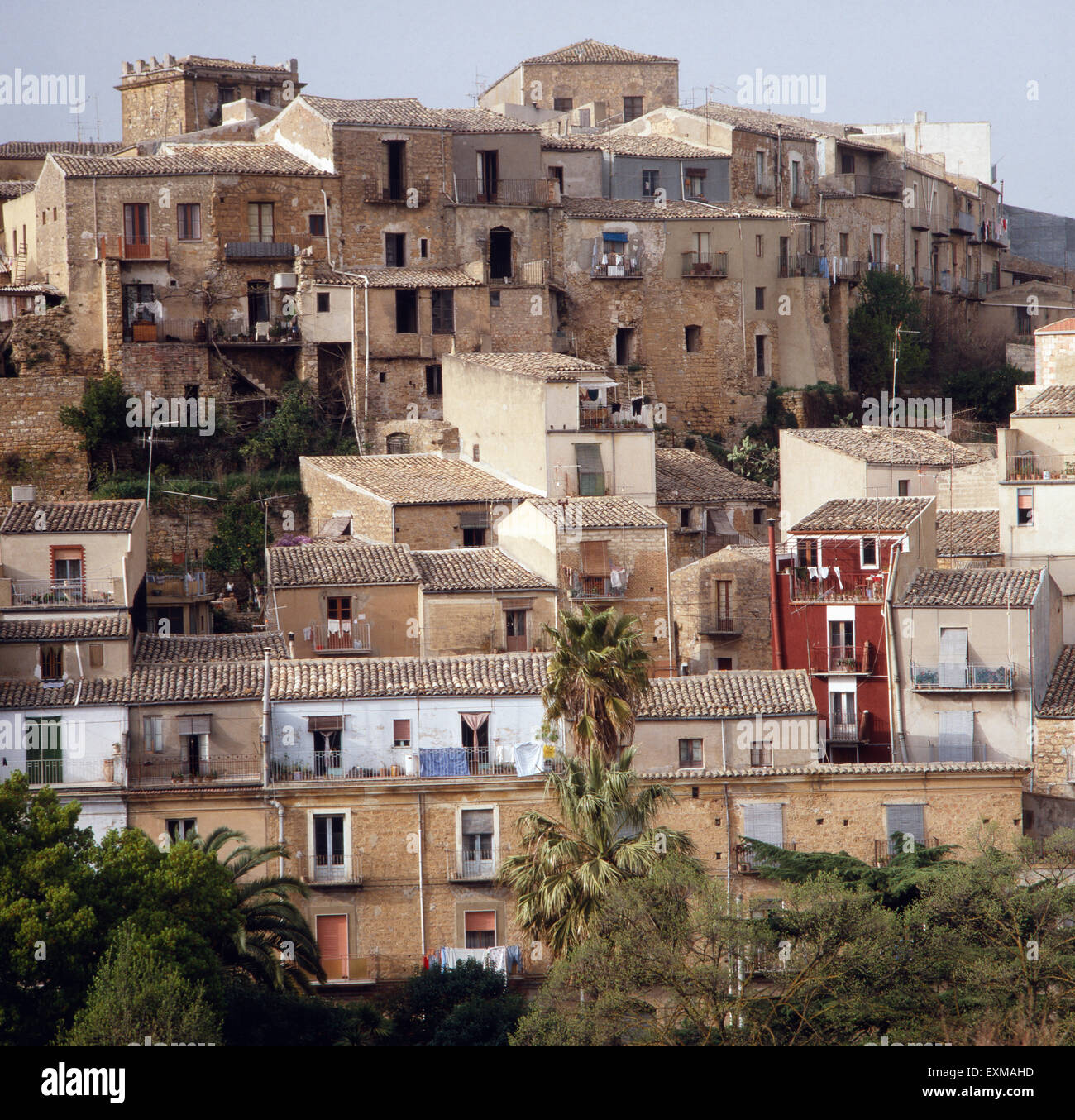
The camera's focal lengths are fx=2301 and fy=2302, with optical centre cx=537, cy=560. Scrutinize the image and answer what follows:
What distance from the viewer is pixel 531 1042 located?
1345 inches

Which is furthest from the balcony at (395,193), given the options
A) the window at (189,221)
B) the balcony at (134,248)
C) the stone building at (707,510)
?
the stone building at (707,510)

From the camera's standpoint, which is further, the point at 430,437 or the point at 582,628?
the point at 430,437

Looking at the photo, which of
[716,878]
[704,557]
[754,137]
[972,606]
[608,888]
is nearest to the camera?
[608,888]

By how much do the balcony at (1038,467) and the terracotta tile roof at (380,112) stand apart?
20.6m

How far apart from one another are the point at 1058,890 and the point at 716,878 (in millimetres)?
7104

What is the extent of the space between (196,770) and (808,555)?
14.0m

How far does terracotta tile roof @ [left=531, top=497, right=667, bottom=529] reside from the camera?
50.2 metres

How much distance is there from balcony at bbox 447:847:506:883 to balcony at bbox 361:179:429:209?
2587 cm

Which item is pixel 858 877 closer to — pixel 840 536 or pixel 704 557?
pixel 840 536

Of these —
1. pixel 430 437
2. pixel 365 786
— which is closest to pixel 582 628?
pixel 365 786

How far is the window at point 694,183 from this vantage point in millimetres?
69438

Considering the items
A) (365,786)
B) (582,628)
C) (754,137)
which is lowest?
(365,786)

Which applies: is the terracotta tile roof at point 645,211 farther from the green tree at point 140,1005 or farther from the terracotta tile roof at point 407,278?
the green tree at point 140,1005

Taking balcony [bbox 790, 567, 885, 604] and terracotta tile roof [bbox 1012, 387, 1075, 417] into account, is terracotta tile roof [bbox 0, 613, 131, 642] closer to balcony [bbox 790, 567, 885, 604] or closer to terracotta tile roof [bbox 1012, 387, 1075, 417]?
balcony [bbox 790, 567, 885, 604]
